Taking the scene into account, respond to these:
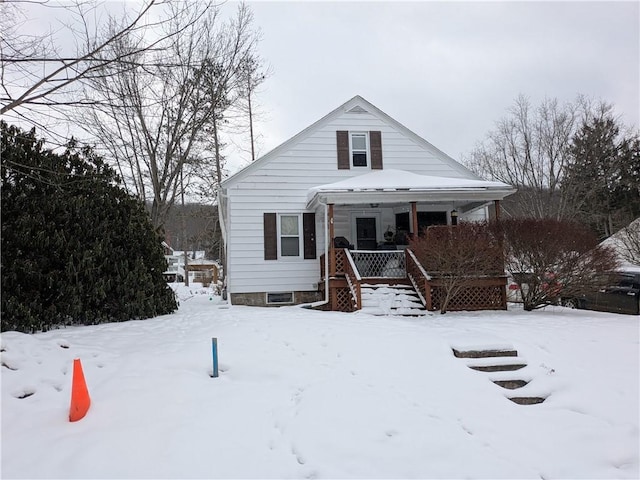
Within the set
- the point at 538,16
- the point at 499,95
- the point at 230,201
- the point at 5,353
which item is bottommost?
the point at 5,353

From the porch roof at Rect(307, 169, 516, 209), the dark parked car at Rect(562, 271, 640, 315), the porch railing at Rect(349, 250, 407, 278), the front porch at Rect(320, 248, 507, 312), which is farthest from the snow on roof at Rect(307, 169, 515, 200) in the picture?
the dark parked car at Rect(562, 271, 640, 315)

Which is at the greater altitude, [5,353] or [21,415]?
[5,353]

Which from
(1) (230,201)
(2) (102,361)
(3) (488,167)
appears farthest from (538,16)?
(3) (488,167)

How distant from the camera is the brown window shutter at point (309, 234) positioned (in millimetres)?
12773

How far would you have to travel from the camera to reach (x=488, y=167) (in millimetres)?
30734

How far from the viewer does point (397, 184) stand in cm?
1152

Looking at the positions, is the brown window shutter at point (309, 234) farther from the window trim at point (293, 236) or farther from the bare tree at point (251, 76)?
the bare tree at point (251, 76)

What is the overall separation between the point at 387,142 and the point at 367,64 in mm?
3144

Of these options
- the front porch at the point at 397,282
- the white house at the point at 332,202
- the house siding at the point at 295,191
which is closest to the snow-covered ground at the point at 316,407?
the front porch at the point at 397,282

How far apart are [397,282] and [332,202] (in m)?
2.74

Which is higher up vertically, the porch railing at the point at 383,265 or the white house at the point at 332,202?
the white house at the point at 332,202

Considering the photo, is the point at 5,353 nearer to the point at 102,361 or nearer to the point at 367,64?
the point at 102,361

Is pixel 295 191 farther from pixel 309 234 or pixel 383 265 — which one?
pixel 383 265

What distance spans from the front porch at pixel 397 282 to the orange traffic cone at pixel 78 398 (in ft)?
21.5
